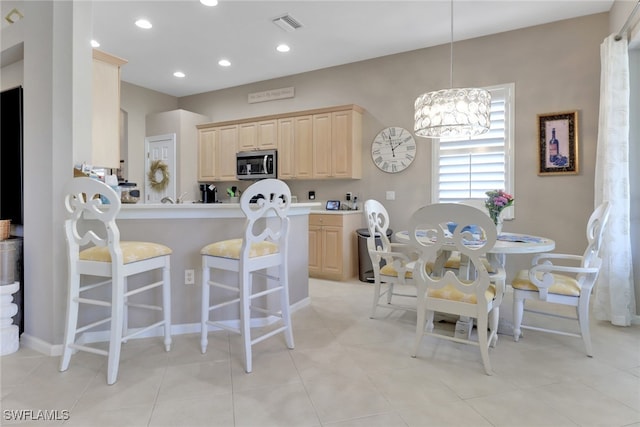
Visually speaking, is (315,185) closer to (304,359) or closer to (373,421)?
(304,359)

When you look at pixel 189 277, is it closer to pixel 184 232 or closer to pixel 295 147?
pixel 184 232

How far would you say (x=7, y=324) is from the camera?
2359 millimetres

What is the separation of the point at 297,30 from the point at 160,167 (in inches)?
141

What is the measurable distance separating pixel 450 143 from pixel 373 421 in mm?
A: 3641

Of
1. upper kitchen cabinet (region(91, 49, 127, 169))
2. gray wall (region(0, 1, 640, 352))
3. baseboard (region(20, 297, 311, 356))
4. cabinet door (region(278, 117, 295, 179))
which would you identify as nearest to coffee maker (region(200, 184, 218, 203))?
gray wall (region(0, 1, 640, 352))

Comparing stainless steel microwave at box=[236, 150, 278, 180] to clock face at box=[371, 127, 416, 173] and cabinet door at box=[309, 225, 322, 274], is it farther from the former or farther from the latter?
clock face at box=[371, 127, 416, 173]

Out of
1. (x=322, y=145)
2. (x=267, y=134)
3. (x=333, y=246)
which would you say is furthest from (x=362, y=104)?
(x=333, y=246)

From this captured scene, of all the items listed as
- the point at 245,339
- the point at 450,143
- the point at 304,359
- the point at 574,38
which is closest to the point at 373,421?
the point at 304,359

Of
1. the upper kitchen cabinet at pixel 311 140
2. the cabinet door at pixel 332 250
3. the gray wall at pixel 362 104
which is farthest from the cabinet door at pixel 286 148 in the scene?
the cabinet door at pixel 332 250

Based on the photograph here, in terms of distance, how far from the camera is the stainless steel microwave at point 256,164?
17.8ft

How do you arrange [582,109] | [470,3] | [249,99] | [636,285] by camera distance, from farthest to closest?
1. [249,99]
2. [582,109]
3. [470,3]
4. [636,285]

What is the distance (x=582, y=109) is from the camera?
12.2ft

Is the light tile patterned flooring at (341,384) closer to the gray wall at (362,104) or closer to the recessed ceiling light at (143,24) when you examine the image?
the gray wall at (362,104)

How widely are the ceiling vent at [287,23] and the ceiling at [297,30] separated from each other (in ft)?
0.16
